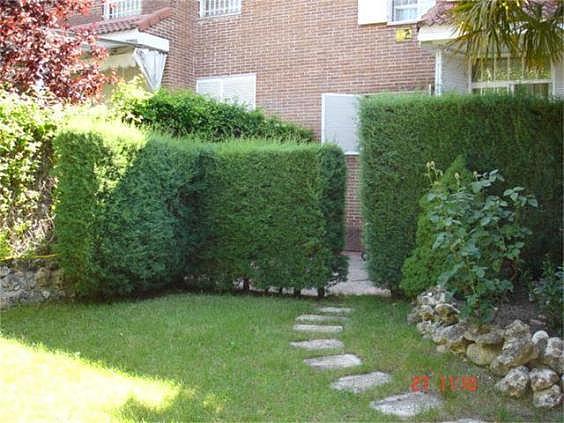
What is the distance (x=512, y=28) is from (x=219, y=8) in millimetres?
9899

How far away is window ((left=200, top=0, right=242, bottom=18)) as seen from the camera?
577 inches

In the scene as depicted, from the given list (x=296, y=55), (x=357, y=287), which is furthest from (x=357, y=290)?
(x=296, y=55)

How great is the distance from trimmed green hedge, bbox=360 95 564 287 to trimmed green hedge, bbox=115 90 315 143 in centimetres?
275

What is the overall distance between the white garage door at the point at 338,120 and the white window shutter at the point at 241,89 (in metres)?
1.84

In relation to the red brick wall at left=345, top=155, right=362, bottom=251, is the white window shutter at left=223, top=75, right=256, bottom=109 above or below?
above

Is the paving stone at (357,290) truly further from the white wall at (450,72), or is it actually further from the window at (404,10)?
the window at (404,10)

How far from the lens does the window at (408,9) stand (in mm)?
12648

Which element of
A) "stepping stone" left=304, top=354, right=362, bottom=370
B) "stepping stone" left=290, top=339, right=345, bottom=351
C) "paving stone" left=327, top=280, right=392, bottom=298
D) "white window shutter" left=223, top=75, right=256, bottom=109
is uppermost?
"white window shutter" left=223, top=75, right=256, bottom=109

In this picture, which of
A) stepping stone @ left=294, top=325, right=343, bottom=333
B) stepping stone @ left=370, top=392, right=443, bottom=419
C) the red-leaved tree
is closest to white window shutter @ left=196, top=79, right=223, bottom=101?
the red-leaved tree

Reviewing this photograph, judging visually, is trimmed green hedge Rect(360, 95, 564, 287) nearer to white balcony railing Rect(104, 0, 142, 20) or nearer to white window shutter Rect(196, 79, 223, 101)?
white window shutter Rect(196, 79, 223, 101)

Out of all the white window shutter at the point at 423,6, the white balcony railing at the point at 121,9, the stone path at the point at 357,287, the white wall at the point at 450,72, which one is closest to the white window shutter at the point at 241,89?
the white balcony railing at the point at 121,9

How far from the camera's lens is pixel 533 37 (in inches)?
255

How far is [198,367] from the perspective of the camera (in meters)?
4.84

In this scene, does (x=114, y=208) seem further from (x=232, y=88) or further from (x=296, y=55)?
(x=232, y=88)
